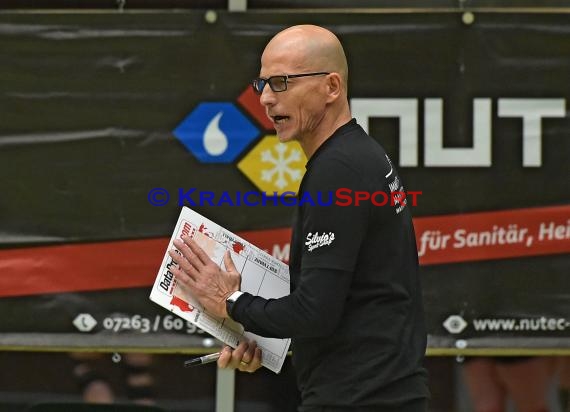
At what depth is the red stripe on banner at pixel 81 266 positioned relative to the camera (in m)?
5.00

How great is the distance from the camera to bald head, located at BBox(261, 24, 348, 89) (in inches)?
108

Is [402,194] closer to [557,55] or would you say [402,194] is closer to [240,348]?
[240,348]

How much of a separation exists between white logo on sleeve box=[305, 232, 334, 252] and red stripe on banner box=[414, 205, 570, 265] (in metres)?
2.38

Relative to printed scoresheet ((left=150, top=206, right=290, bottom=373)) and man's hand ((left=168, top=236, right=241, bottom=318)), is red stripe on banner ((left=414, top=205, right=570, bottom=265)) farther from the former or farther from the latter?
man's hand ((left=168, top=236, right=241, bottom=318))

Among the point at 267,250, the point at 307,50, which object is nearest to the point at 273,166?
the point at 267,250

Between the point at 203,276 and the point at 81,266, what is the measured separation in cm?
235

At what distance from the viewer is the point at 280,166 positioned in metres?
4.97

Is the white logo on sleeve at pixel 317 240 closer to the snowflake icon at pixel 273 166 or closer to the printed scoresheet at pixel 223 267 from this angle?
the printed scoresheet at pixel 223 267

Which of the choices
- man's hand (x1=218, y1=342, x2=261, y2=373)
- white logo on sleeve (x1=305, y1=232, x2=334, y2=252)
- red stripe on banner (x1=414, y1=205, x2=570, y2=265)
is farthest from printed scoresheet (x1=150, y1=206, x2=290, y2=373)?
red stripe on banner (x1=414, y1=205, x2=570, y2=265)

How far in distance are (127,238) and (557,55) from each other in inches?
93.1

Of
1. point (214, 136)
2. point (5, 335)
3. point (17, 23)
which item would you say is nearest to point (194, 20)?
point (214, 136)

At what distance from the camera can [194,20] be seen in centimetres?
500

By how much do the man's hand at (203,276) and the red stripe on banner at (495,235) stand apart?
7.35 ft

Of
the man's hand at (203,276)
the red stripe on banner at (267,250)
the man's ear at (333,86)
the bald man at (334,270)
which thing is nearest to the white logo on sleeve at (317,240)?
the bald man at (334,270)
